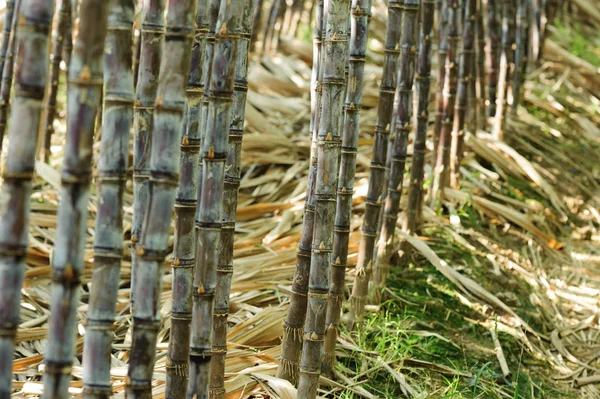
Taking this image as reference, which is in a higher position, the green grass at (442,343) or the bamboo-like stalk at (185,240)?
the bamboo-like stalk at (185,240)

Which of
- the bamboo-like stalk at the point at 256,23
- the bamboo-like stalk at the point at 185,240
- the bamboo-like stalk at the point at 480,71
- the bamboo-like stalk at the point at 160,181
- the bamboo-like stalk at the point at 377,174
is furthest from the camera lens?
the bamboo-like stalk at the point at 256,23

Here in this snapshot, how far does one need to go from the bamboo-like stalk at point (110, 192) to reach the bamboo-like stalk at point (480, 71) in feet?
8.16

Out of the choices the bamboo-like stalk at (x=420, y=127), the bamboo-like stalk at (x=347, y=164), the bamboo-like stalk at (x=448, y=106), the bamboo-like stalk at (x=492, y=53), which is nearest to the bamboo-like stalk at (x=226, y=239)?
the bamboo-like stalk at (x=347, y=164)

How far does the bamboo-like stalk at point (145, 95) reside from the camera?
4.28ft

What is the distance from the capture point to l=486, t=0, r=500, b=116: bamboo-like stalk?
3588mm

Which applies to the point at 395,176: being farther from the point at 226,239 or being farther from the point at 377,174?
the point at 226,239

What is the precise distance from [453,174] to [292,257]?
3.16 ft

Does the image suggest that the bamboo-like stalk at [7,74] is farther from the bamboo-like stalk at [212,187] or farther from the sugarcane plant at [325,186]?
the bamboo-like stalk at [212,187]

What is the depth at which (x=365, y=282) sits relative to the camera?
7.44 ft

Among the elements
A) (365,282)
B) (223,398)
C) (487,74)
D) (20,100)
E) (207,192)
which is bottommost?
(223,398)

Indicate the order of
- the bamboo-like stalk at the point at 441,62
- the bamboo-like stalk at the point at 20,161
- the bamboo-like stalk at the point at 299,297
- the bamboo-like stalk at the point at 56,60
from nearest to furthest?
the bamboo-like stalk at the point at 20,161 < the bamboo-like stalk at the point at 299,297 < the bamboo-like stalk at the point at 56,60 < the bamboo-like stalk at the point at 441,62

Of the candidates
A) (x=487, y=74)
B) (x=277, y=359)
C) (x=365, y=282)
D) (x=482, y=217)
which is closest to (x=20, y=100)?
(x=277, y=359)

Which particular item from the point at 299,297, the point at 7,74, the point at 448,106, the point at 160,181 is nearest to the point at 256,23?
the point at 448,106

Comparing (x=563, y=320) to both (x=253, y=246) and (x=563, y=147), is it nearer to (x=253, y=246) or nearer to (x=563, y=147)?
(x=253, y=246)
